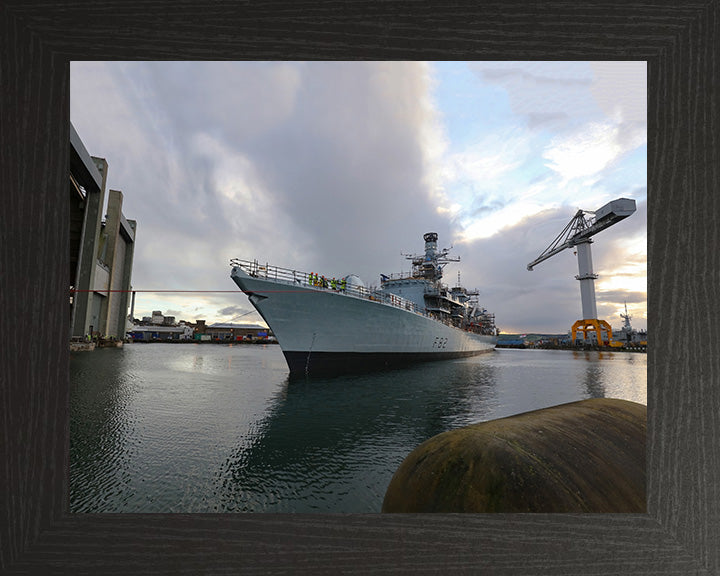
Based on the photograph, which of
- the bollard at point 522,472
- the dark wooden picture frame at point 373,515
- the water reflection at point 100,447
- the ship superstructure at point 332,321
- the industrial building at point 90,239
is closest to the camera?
the dark wooden picture frame at point 373,515

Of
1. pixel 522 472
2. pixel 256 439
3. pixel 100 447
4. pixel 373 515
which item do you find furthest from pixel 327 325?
pixel 373 515

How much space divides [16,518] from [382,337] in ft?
49.7

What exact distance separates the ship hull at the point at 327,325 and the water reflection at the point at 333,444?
301 centimetres

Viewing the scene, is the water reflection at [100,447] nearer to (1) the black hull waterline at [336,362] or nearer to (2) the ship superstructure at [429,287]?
(1) the black hull waterline at [336,362]

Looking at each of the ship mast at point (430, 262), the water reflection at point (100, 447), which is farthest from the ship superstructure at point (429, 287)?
the water reflection at point (100, 447)

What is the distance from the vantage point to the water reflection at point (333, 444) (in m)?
3.85

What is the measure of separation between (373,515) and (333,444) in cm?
484

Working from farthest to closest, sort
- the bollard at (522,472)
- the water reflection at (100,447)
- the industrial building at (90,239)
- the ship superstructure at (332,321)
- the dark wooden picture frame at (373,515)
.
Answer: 1. the industrial building at (90,239)
2. the ship superstructure at (332,321)
3. the water reflection at (100,447)
4. the bollard at (522,472)
5. the dark wooden picture frame at (373,515)

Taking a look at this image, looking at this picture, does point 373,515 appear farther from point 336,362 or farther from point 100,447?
point 336,362

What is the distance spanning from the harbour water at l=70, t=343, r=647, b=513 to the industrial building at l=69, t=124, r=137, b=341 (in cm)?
1315

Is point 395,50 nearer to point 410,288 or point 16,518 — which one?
point 16,518

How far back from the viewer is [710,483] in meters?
1.28

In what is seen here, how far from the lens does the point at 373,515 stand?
1.30 m

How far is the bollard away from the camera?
154cm
